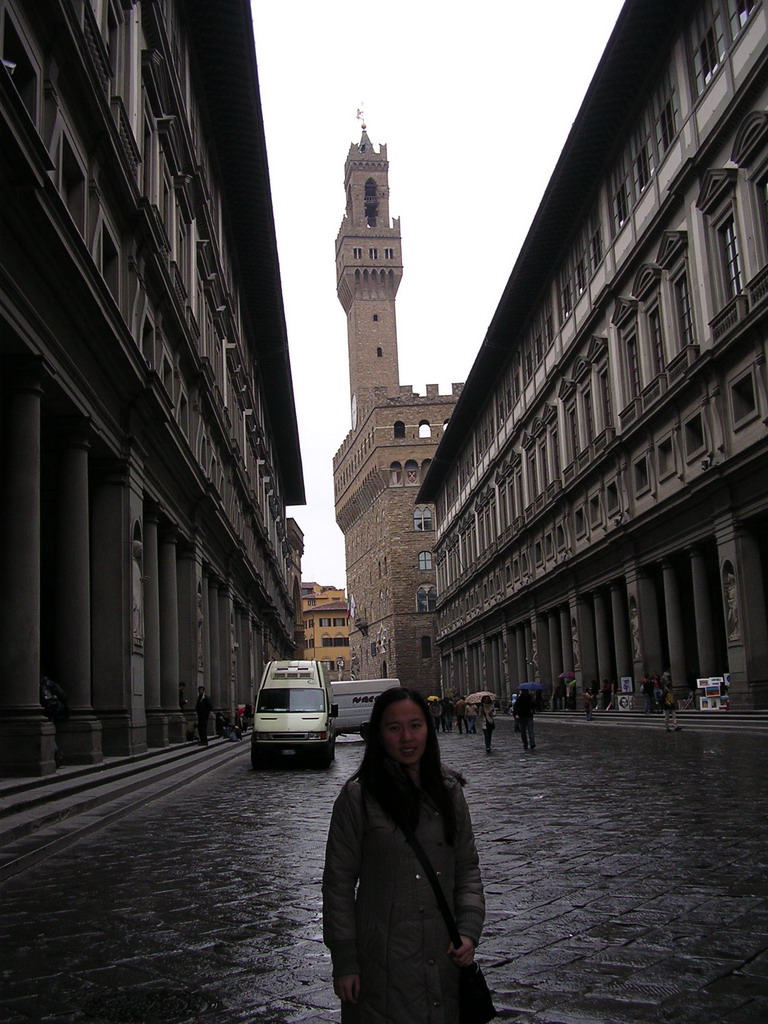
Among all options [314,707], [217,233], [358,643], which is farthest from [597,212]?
[358,643]

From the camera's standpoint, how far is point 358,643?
4321 inches

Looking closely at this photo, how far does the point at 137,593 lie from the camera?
19797 mm

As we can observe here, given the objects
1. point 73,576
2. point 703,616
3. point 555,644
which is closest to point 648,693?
point 703,616

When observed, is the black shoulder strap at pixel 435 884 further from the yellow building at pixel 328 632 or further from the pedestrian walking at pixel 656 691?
the yellow building at pixel 328 632

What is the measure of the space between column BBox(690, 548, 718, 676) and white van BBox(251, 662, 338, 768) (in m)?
11.3

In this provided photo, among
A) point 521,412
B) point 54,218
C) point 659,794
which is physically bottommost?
point 659,794

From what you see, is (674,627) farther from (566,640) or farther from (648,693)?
(566,640)

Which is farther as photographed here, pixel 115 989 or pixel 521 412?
pixel 521 412

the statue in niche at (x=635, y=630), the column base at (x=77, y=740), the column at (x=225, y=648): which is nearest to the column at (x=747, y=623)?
the statue in niche at (x=635, y=630)

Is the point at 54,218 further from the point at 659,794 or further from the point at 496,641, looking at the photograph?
the point at 496,641

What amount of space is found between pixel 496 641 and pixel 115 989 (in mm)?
58418

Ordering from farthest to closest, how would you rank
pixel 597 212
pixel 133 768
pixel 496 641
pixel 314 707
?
pixel 496 641 < pixel 597 212 < pixel 314 707 < pixel 133 768

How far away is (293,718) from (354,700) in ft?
66.2

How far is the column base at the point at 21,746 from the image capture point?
13.0 metres
